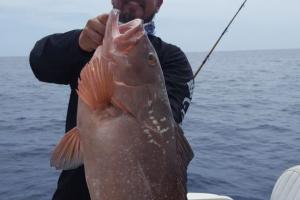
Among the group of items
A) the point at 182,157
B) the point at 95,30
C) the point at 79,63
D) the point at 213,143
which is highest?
the point at 95,30

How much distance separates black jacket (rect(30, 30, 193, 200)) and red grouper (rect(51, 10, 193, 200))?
0.63 metres

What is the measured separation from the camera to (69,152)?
220 centimetres

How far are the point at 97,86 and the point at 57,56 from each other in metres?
0.83

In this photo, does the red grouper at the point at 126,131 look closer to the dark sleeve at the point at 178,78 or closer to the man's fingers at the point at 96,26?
Result: the man's fingers at the point at 96,26

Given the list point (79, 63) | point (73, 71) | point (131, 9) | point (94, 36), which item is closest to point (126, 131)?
point (94, 36)

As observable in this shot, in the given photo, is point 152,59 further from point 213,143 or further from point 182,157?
point 213,143

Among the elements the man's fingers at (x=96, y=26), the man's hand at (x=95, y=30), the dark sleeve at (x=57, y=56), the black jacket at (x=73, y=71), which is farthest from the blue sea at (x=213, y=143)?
the man's fingers at (x=96, y=26)

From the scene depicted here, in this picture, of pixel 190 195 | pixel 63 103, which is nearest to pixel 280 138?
pixel 190 195

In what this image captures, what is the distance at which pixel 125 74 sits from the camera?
7.19 ft

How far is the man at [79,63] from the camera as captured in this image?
283 centimetres

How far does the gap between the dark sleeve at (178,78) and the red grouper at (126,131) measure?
97 centimetres

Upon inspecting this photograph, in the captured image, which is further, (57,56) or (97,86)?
(57,56)

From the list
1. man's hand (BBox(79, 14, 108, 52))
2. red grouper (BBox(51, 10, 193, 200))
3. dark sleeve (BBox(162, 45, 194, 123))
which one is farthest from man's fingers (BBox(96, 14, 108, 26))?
dark sleeve (BBox(162, 45, 194, 123))

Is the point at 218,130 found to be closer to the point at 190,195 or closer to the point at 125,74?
the point at 190,195
